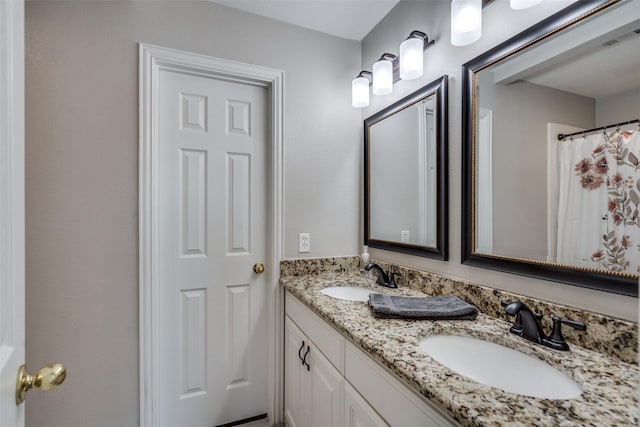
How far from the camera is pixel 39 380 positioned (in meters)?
0.57

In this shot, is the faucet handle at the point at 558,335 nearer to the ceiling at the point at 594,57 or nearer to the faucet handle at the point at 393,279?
the ceiling at the point at 594,57

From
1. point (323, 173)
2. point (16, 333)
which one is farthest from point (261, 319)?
point (16, 333)

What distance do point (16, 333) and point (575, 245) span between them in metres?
1.38

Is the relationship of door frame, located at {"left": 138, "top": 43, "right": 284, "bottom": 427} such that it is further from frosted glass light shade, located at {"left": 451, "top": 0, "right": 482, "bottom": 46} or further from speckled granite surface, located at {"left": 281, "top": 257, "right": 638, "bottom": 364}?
frosted glass light shade, located at {"left": 451, "top": 0, "right": 482, "bottom": 46}

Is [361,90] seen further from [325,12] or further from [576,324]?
[576,324]

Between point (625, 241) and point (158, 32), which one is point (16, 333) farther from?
point (158, 32)

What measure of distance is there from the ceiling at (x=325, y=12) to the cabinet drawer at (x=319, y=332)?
158 centimetres

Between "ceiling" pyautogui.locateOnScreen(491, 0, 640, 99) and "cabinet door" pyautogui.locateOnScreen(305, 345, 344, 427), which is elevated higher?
"ceiling" pyautogui.locateOnScreen(491, 0, 640, 99)

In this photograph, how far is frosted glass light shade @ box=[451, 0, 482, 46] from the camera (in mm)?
1130

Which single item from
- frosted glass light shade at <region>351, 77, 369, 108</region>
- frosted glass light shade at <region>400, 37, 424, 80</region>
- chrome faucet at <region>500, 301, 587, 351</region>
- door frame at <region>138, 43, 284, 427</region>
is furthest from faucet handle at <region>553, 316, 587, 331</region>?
door frame at <region>138, 43, 284, 427</region>

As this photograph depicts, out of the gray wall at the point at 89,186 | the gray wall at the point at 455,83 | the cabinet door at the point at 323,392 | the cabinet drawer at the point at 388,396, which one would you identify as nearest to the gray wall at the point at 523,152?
the gray wall at the point at 455,83

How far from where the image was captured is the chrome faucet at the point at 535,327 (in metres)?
0.86

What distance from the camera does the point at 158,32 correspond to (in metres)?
1.59

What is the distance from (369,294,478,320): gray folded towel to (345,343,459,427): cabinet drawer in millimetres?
178
